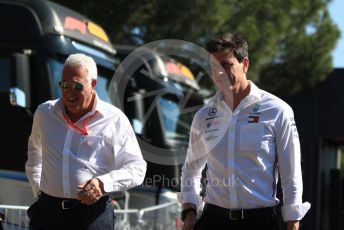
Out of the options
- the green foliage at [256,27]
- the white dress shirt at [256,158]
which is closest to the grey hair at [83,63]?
the white dress shirt at [256,158]

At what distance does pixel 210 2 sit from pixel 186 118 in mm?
5386

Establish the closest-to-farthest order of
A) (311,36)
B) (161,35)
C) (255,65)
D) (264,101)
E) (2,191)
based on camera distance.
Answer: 1. (264,101)
2. (2,191)
3. (161,35)
4. (255,65)
5. (311,36)

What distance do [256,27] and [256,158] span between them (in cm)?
1321

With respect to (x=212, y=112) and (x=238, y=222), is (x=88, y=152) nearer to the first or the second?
(x=212, y=112)

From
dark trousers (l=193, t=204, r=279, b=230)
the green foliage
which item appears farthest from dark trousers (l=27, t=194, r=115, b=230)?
the green foliage

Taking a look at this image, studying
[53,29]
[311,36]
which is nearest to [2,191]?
[53,29]

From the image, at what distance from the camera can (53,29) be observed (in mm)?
7277

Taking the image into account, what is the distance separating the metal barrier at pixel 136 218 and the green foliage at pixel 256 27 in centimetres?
689

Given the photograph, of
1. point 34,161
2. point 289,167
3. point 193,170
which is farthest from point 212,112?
point 34,161

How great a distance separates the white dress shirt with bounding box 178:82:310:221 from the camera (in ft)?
11.5

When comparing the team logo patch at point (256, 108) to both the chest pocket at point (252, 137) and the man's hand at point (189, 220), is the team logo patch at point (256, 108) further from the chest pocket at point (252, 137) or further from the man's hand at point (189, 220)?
the man's hand at point (189, 220)

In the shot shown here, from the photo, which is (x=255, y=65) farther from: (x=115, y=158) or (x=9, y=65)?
(x=115, y=158)

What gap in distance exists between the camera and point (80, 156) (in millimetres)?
3789

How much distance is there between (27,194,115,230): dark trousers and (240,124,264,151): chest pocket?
93 centimetres
